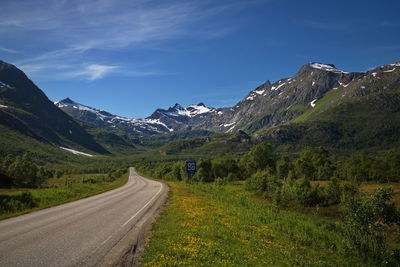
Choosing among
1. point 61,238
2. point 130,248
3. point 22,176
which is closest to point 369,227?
point 130,248

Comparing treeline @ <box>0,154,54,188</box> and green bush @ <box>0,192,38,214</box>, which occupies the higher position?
green bush @ <box>0,192,38,214</box>

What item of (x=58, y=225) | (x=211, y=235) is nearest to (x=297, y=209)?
(x=211, y=235)

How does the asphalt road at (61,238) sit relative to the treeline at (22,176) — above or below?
above

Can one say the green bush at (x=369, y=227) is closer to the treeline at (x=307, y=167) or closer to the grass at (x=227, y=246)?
the grass at (x=227, y=246)

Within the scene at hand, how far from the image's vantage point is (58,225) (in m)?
17.8

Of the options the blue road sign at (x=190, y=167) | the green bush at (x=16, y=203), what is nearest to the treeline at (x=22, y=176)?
the blue road sign at (x=190, y=167)

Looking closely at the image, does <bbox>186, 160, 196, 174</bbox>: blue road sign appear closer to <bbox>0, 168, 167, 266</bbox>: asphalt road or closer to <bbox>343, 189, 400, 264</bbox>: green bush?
<bbox>0, 168, 167, 266</bbox>: asphalt road

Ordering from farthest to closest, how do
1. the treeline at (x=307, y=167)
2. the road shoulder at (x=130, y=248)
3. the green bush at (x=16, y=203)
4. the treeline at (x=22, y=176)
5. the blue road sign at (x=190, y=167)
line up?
the treeline at (x=307, y=167)
the treeline at (x=22, y=176)
the blue road sign at (x=190, y=167)
the green bush at (x=16, y=203)
the road shoulder at (x=130, y=248)

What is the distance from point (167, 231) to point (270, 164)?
334ft

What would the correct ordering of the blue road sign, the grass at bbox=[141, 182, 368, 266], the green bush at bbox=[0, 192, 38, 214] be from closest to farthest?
the grass at bbox=[141, 182, 368, 266] → the green bush at bbox=[0, 192, 38, 214] → the blue road sign

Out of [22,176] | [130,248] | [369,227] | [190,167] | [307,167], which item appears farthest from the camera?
[307,167]

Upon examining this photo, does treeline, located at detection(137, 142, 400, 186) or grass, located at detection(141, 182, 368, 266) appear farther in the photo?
treeline, located at detection(137, 142, 400, 186)

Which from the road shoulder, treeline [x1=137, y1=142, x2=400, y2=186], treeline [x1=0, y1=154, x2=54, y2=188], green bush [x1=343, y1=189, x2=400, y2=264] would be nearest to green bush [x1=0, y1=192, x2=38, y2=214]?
the road shoulder

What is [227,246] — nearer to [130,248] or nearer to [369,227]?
[130,248]
